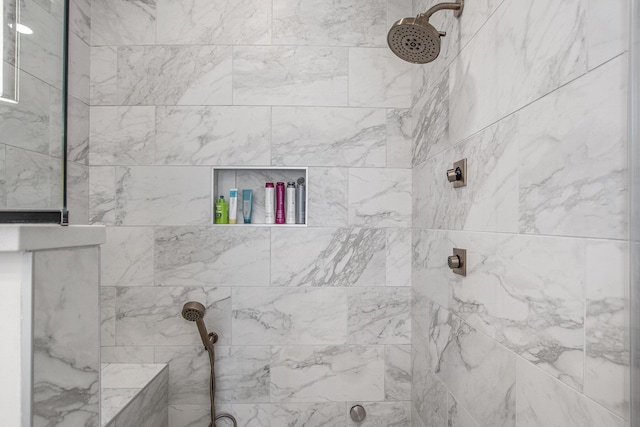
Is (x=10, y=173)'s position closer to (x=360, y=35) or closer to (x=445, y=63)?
(x=445, y=63)

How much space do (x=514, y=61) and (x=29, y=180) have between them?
0.99m

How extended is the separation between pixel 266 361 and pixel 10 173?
1.42m

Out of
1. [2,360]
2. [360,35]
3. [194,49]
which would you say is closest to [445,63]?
[360,35]

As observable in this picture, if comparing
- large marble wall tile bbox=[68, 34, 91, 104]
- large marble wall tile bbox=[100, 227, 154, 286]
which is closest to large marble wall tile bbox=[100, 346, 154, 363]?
large marble wall tile bbox=[100, 227, 154, 286]

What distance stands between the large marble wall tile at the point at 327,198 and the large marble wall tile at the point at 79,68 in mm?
1084

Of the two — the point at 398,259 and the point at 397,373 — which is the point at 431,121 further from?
the point at 397,373

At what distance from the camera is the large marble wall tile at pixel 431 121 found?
134 cm

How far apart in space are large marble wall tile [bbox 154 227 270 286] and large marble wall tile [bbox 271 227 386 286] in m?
0.07

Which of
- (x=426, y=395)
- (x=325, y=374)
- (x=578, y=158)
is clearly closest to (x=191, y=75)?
(x=325, y=374)

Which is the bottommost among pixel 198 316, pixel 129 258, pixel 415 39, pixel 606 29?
pixel 198 316

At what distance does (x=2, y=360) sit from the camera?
0.51 meters

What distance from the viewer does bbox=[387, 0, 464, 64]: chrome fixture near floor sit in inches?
41.6

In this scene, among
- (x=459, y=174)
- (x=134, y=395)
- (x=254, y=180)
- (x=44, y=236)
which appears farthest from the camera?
(x=254, y=180)

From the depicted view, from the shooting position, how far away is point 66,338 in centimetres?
61
